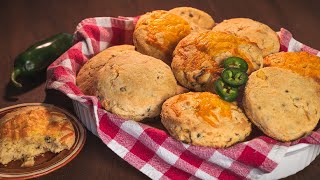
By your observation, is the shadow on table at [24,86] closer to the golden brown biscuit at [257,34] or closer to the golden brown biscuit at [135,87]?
the golden brown biscuit at [135,87]

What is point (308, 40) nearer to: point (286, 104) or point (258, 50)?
point (258, 50)

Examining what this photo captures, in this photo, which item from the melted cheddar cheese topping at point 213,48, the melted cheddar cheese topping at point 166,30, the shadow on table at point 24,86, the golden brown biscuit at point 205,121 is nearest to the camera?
the golden brown biscuit at point 205,121

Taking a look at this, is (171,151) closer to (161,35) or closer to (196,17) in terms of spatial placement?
(161,35)

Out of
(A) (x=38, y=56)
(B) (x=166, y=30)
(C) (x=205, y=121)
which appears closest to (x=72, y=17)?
(A) (x=38, y=56)

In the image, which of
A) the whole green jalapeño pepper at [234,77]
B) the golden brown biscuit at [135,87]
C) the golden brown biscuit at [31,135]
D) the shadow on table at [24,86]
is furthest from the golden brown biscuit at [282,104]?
the shadow on table at [24,86]

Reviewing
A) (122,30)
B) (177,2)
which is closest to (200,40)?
(122,30)

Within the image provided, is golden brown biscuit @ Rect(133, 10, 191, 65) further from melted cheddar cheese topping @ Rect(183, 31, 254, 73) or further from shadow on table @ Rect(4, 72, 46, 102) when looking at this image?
shadow on table @ Rect(4, 72, 46, 102)
